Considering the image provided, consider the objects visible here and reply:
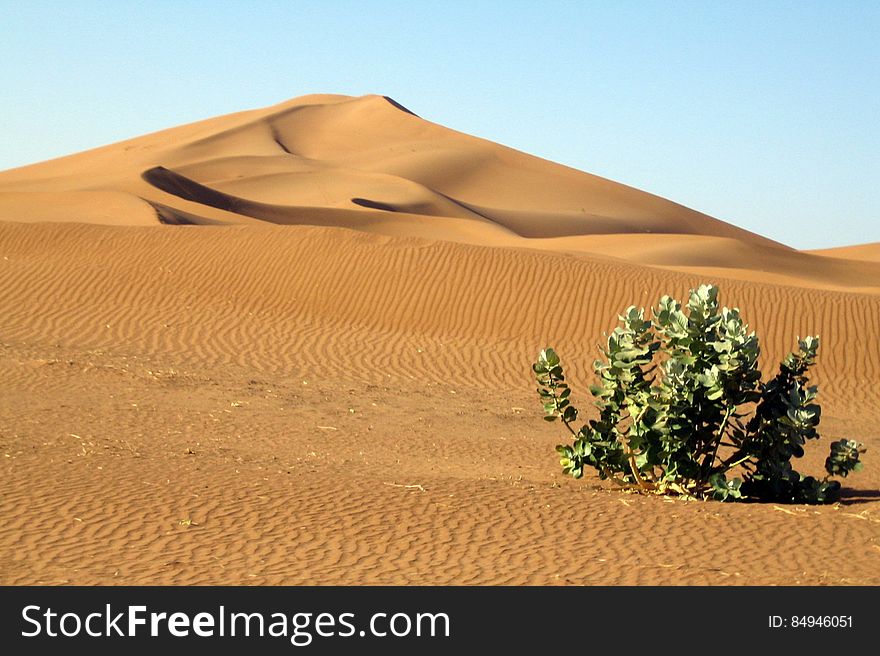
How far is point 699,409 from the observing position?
26.4ft

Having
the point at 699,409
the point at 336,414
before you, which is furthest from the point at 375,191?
the point at 699,409

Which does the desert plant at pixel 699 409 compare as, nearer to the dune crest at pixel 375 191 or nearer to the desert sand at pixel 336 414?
the desert sand at pixel 336 414

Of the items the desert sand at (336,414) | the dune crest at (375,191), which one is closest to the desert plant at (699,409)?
the desert sand at (336,414)

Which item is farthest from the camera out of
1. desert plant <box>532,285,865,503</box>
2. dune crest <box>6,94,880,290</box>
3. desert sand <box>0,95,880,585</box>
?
dune crest <box>6,94,880,290</box>

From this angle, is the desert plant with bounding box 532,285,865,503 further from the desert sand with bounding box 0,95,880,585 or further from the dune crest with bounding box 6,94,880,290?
the dune crest with bounding box 6,94,880,290

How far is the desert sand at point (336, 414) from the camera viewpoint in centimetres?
620

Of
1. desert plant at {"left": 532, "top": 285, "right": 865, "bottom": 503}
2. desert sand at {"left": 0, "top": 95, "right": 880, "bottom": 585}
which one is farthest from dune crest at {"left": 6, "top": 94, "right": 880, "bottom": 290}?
desert plant at {"left": 532, "top": 285, "right": 865, "bottom": 503}

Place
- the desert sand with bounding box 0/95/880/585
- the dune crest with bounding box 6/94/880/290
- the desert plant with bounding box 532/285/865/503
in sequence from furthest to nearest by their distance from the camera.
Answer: the dune crest with bounding box 6/94/880/290
the desert plant with bounding box 532/285/865/503
the desert sand with bounding box 0/95/880/585

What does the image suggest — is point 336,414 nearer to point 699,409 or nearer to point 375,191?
point 699,409

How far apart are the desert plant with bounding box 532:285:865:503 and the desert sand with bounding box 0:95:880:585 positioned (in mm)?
331

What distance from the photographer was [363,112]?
333 ft

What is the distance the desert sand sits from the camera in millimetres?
6199

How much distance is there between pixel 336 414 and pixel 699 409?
580 centimetres

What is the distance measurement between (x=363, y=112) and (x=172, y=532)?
321 feet
